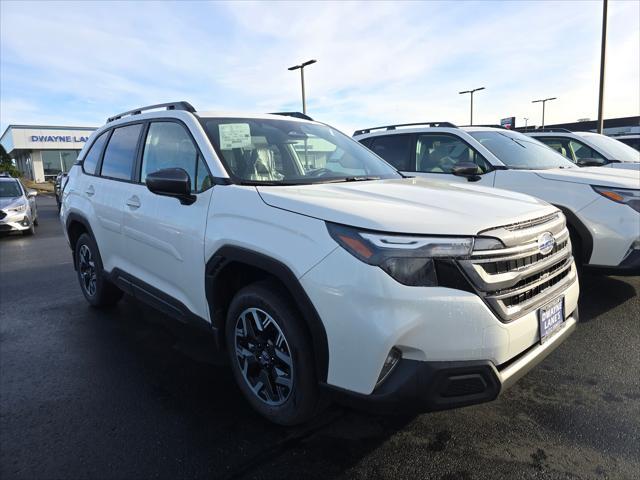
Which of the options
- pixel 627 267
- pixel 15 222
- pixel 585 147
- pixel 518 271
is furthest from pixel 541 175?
pixel 15 222

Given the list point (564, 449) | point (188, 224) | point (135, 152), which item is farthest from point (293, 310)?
point (135, 152)

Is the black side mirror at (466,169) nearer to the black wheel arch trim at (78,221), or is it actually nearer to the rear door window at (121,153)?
the rear door window at (121,153)

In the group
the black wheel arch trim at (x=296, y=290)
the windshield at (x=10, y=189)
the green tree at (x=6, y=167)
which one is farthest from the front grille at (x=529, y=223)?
the green tree at (x=6, y=167)

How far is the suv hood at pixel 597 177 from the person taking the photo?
4.33 metres

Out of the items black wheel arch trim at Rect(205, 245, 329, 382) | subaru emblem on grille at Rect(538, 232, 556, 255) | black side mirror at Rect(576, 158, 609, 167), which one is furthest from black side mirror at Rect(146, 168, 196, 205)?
black side mirror at Rect(576, 158, 609, 167)

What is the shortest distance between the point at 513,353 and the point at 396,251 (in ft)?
2.47

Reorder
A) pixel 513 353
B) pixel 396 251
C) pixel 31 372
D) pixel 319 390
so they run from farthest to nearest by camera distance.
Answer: pixel 31 372, pixel 319 390, pixel 513 353, pixel 396 251

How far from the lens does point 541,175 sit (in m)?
4.82

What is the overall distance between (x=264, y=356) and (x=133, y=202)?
1.79 m

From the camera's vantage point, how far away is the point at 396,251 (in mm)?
1989

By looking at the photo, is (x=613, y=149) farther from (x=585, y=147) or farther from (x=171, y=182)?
(x=171, y=182)

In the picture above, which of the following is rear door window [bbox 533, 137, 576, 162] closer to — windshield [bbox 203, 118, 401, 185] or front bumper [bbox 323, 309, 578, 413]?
windshield [bbox 203, 118, 401, 185]

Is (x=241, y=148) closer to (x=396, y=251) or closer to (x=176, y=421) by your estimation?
(x=396, y=251)

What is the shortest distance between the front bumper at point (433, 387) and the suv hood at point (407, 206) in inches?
22.8
